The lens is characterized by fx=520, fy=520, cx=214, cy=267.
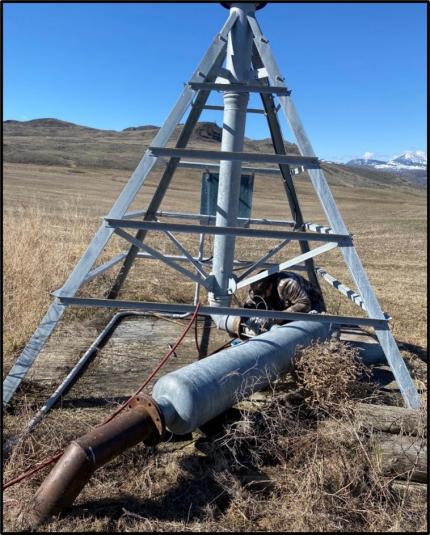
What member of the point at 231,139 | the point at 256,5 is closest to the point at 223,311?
the point at 231,139

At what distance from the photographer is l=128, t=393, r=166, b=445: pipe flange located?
326 centimetres

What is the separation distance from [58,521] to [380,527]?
1.89 meters

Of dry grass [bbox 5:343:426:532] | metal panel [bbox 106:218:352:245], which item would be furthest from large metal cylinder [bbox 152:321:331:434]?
metal panel [bbox 106:218:352:245]

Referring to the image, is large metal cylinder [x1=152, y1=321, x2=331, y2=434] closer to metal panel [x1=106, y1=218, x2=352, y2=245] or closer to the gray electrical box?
metal panel [x1=106, y1=218, x2=352, y2=245]

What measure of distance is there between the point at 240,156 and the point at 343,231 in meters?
1.06

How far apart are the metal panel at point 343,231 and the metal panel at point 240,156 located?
4.4 inches

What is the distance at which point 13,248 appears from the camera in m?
8.28

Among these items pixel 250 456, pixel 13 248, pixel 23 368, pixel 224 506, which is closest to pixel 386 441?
pixel 250 456

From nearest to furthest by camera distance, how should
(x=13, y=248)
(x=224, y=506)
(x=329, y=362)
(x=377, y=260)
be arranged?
(x=224, y=506), (x=329, y=362), (x=13, y=248), (x=377, y=260)

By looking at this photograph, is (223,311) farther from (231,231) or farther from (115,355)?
(115,355)

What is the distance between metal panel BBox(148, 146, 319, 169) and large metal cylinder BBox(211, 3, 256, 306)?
0.94 metres

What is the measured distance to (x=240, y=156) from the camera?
4316mm

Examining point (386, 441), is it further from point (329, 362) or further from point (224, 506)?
point (224, 506)

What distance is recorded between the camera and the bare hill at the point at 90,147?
2650 inches
